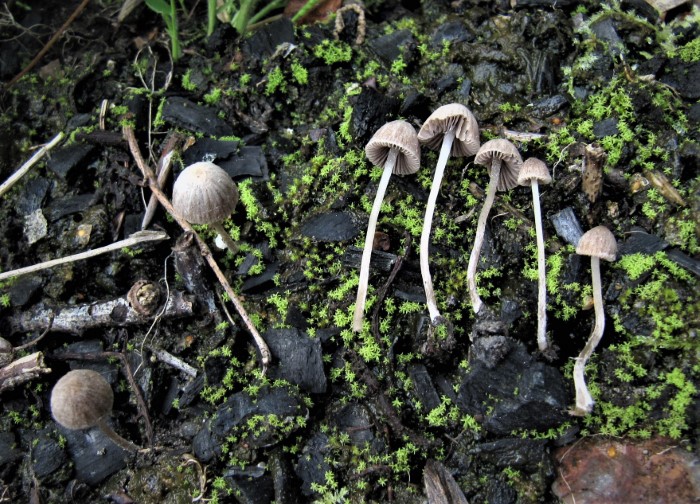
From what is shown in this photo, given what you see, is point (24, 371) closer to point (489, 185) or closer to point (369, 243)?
point (369, 243)

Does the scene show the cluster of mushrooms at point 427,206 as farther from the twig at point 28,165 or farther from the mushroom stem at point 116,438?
the twig at point 28,165

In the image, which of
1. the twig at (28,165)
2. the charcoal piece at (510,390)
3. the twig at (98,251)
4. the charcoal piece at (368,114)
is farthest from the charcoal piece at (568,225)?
the twig at (28,165)

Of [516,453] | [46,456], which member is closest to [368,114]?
[516,453]

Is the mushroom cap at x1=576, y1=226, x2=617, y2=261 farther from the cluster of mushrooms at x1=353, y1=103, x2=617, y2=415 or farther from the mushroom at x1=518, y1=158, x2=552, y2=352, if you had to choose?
the mushroom at x1=518, y1=158, x2=552, y2=352

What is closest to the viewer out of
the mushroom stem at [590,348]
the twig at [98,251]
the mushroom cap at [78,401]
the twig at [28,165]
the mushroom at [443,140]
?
the mushroom cap at [78,401]

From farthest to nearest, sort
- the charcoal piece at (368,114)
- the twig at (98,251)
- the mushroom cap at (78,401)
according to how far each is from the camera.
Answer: the charcoal piece at (368,114)
the twig at (98,251)
the mushroom cap at (78,401)

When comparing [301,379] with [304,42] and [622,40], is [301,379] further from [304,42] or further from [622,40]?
[622,40]
